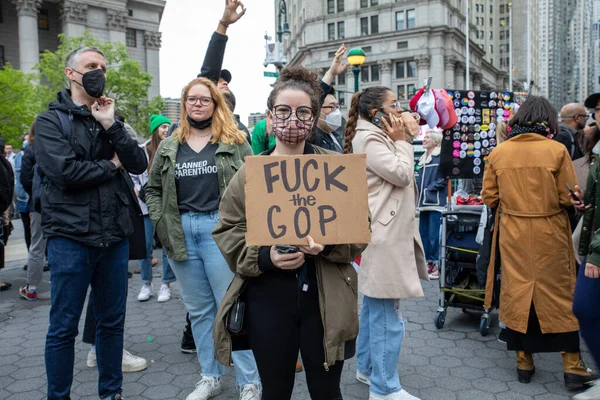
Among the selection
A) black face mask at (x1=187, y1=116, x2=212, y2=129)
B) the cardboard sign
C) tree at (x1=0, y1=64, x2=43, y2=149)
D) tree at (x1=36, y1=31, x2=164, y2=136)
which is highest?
tree at (x1=36, y1=31, x2=164, y2=136)

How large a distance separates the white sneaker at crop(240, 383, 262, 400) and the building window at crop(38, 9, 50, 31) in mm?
55546

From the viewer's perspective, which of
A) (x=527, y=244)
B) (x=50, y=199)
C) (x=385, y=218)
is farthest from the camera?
(x=527, y=244)

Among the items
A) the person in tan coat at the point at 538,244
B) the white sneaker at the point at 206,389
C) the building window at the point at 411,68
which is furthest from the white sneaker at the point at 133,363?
the building window at the point at 411,68

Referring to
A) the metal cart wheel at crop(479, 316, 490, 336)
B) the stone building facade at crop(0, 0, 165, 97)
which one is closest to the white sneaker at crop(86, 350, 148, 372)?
the metal cart wheel at crop(479, 316, 490, 336)

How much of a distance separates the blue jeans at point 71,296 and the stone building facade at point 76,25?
47.6 meters

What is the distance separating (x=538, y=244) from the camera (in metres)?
3.91

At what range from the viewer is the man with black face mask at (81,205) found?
122 inches

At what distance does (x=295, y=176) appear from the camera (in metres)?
2.10

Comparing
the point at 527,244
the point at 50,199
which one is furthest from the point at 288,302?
the point at 527,244

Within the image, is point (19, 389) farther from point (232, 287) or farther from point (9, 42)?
point (9, 42)

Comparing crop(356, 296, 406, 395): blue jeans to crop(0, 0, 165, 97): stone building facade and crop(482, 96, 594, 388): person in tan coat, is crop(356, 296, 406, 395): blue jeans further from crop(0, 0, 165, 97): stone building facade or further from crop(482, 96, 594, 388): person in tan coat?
crop(0, 0, 165, 97): stone building facade

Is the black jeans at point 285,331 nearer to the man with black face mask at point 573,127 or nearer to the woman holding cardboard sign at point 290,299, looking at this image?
the woman holding cardboard sign at point 290,299

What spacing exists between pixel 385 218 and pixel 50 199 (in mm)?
2247

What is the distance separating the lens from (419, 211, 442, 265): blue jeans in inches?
324
